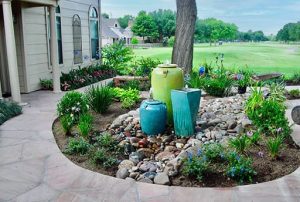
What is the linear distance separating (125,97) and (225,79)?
253cm

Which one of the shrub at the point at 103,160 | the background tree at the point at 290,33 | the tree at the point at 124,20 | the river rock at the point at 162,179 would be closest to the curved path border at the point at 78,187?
the river rock at the point at 162,179

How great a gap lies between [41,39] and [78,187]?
650 centimetres

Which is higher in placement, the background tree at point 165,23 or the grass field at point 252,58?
the background tree at point 165,23

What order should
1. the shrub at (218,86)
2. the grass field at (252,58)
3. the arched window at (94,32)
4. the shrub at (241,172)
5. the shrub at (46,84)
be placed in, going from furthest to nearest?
the grass field at (252,58), the arched window at (94,32), the shrub at (46,84), the shrub at (218,86), the shrub at (241,172)

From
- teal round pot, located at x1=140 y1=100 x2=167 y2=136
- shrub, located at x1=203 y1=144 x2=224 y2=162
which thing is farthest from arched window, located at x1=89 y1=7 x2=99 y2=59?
shrub, located at x1=203 y1=144 x2=224 y2=162

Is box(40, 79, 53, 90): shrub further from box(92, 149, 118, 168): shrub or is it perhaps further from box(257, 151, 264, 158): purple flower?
box(257, 151, 264, 158): purple flower

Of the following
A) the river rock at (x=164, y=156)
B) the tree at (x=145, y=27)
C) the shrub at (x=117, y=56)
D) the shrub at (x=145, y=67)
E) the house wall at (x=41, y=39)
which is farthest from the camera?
the tree at (x=145, y=27)

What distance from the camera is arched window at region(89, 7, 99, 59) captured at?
11797 millimetres

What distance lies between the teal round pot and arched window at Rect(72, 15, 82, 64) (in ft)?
21.6

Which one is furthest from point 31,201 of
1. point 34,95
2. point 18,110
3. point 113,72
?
point 113,72

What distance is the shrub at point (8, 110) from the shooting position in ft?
18.4

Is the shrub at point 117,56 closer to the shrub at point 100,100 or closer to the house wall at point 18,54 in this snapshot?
the house wall at point 18,54

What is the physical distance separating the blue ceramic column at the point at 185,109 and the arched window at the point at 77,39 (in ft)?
22.5

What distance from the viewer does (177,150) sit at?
418cm
